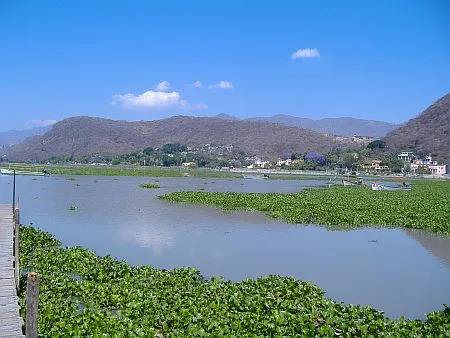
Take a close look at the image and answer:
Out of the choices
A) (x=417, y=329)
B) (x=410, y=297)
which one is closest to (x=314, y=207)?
(x=410, y=297)

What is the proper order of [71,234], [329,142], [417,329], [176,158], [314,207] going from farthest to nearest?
[329,142] < [176,158] < [314,207] < [71,234] < [417,329]

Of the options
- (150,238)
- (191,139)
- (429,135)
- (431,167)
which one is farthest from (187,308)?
(191,139)

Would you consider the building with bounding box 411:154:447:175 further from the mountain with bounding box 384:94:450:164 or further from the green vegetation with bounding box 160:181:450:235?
the green vegetation with bounding box 160:181:450:235

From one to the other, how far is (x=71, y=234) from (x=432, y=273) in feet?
39.9

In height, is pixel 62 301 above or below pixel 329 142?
below

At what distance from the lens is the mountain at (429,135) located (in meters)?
111

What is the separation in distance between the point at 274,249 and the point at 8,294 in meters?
9.68

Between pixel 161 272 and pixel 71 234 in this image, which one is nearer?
pixel 161 272

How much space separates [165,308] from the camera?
7.91 m

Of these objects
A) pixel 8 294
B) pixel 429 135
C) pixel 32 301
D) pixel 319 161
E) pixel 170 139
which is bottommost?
pixel 8 294

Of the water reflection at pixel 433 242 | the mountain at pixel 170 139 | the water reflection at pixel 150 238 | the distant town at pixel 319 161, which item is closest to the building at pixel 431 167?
the distant town at pixel 319 161

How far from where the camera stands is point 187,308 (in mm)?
7844

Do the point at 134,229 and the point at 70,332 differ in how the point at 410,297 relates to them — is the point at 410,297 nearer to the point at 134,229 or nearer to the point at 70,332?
the point at 70,332

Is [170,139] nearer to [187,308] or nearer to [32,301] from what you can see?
[187,308]
